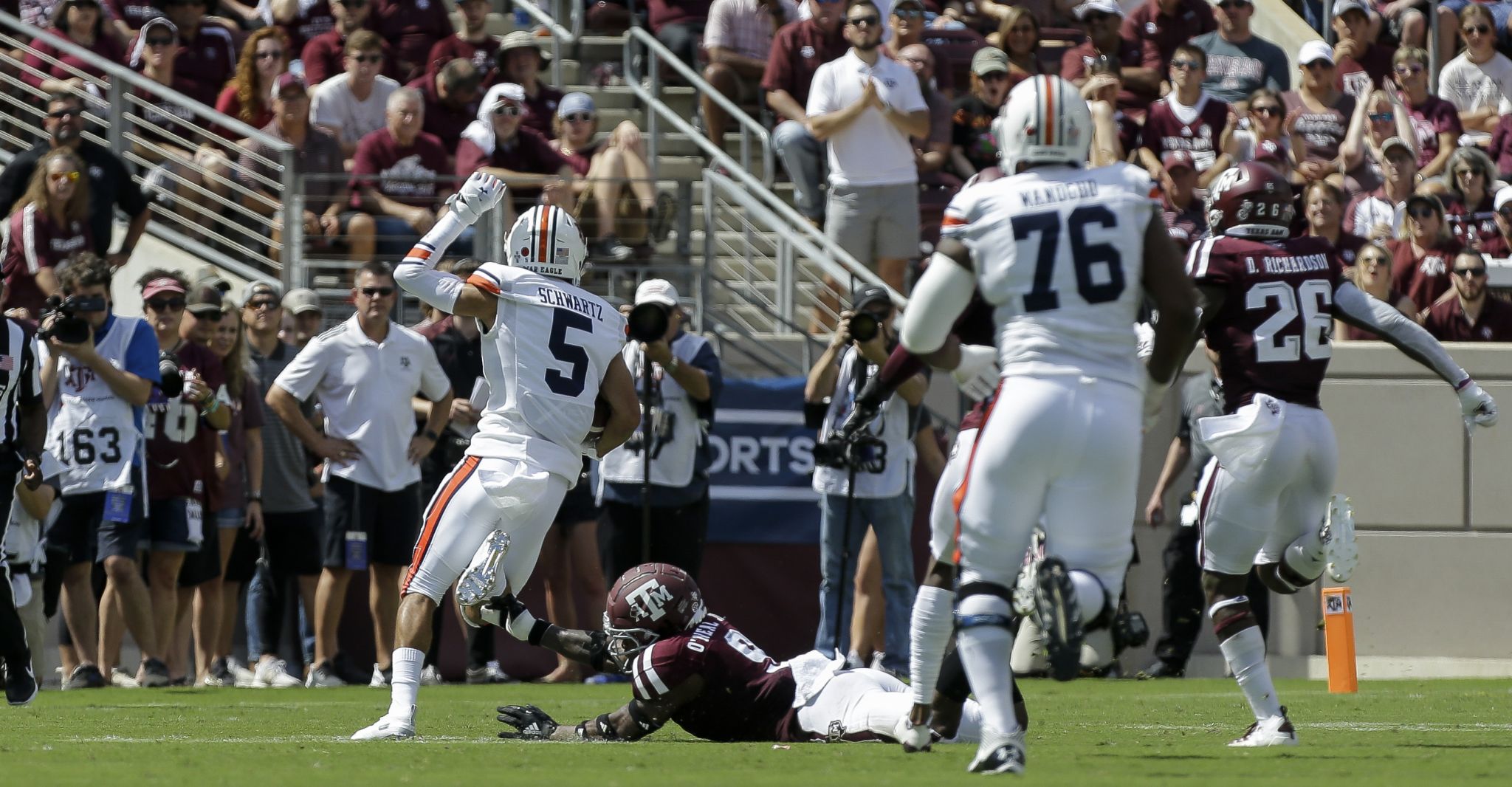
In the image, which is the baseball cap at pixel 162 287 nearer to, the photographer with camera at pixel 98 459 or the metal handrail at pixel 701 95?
the photographer with camera at pixel 98 459

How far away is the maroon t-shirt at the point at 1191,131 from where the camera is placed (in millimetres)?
15406

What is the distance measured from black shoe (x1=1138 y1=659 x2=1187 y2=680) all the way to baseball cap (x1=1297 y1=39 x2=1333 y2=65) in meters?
5.41

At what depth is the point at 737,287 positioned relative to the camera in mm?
14828

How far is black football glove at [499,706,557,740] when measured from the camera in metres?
7.72

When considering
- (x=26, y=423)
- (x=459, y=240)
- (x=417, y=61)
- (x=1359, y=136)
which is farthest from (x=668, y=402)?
(x=1359, y=136)

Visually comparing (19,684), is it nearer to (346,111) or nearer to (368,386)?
(368,386)

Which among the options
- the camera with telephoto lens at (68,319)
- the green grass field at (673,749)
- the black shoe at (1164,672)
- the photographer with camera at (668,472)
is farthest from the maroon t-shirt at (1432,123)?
the camera with telephoto lens at (68,319)

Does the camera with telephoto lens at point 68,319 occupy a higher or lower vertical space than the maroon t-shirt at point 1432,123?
lower

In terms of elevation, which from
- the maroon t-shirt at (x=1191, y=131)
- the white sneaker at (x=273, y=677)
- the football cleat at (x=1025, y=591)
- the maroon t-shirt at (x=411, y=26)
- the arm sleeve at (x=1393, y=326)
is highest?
the maroon t-shirt at (x=411, y=26)

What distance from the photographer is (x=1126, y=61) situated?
17.0 meters

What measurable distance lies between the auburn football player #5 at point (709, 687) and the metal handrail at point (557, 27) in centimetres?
978

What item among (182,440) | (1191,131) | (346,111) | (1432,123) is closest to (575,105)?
(346,111)

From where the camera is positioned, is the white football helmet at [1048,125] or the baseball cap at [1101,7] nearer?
the white football helmet at [1048,125]

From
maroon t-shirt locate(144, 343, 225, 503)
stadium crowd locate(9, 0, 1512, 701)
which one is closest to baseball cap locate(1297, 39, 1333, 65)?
stadium crowd locate(9, 0, 1512, 701)
